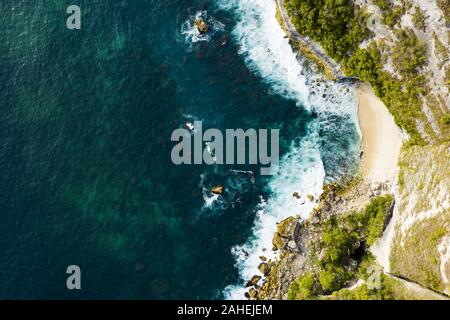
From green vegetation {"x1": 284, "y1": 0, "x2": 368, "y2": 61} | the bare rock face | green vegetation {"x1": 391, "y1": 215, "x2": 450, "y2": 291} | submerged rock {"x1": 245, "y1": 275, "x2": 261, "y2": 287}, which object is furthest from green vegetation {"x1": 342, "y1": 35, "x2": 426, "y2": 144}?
submerged rock {"x1": 245, "y1": 275, "x2": 261, "y2": 287}

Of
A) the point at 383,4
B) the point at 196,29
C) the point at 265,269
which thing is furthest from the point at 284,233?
the point at 383,4

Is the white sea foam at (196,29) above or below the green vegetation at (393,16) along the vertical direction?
above

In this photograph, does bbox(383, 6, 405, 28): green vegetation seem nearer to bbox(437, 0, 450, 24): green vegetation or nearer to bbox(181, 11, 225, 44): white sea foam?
bbox(437, 0, 450, 24): green vegetation

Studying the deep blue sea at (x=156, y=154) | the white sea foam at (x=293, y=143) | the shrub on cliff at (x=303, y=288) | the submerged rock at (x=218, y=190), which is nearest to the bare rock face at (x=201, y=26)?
the deep blue sea at (x=156, y=154)

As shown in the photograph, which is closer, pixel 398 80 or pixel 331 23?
pixel 398 80

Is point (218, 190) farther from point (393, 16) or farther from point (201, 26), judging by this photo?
point (393, 16)

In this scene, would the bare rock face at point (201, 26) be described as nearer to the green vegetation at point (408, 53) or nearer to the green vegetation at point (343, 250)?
the green vegetation at point (408, 53)
